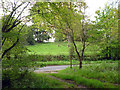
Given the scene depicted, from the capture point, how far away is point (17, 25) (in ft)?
7.75

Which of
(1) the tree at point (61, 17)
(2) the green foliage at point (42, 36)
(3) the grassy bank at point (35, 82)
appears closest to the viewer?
(3) the grassy bank at point (35, 82)

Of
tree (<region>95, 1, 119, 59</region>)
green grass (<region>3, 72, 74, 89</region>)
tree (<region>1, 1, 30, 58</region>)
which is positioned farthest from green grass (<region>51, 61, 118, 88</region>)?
tree (<region>1, 1, 30, 58</region>)

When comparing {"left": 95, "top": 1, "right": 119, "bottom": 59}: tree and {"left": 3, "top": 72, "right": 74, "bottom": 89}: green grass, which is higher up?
{"left": 95, "top": 1, "right": 119, "bottom": 59}: tree

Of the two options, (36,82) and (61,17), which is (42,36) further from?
(36,82)

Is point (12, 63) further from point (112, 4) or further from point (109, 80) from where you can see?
point (112, 4)

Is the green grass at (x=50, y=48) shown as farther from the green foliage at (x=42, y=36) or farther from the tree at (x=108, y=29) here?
the tree at (x=108, y=29)

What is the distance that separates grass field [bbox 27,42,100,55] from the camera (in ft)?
8.46

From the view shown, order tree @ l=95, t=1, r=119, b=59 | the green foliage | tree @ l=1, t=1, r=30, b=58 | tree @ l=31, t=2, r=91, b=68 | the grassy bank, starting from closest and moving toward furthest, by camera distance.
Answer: the grassy bank < tree @ l=1, t=1, r=30, b=58 < tree @ l=31, t=2, r=91, b=68 < the green foliage < tree @ l=95, t=1, r=119, b=59

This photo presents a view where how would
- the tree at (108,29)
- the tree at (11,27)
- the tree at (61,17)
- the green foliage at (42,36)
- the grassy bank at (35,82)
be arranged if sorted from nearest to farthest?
the grassy bank at (35,82), the tree at (11,27), the tree at (61,17), the green foliage at (42,36), the tree at (108,29)

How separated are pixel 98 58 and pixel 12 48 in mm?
2695

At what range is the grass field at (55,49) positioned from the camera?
258 centimetres

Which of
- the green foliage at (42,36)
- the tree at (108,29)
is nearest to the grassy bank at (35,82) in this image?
the green foliage at (42,36)

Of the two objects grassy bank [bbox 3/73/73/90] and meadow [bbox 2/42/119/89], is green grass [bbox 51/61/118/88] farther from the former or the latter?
grassy bank [bbox 3/73/73/90]

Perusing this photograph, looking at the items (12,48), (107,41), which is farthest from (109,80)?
(12,48)
